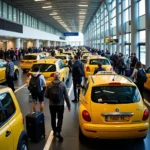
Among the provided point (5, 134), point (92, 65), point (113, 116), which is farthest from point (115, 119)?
point (92, 65)

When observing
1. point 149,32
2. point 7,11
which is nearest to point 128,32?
point 149,32

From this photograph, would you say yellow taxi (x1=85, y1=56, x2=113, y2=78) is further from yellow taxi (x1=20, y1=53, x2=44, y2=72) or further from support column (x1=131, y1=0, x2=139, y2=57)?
yellow taxi (x1=20, y1=53, x2=44, y2=72)

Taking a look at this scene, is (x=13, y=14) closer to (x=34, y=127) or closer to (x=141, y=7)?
(x=141, y=7)

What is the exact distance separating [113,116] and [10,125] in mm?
2347

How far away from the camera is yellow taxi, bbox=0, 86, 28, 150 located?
3814mm

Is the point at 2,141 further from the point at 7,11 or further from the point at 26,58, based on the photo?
the point at 7,11

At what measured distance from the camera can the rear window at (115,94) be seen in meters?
5.80

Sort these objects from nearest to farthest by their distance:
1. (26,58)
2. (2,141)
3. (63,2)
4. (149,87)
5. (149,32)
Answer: (2,141)
(149,87)
(149,32)
(26,58)
(63,2)

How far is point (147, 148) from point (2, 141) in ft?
11.2

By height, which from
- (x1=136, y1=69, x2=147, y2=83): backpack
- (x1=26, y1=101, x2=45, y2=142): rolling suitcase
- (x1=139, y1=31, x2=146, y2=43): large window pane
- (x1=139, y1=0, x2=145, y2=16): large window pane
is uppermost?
(x1=139, y1=0, x2=145, y2=16): large window pane

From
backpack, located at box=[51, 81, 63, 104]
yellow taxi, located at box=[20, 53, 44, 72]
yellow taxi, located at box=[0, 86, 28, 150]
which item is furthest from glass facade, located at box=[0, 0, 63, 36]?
yellow taxi, located at box=[0, 86, 28, 150]

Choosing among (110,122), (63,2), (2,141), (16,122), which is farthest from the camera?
(63,2)

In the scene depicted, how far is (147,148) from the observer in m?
5.73

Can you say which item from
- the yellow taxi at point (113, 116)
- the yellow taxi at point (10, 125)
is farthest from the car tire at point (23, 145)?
the yellow taxi at point (113, 116)
